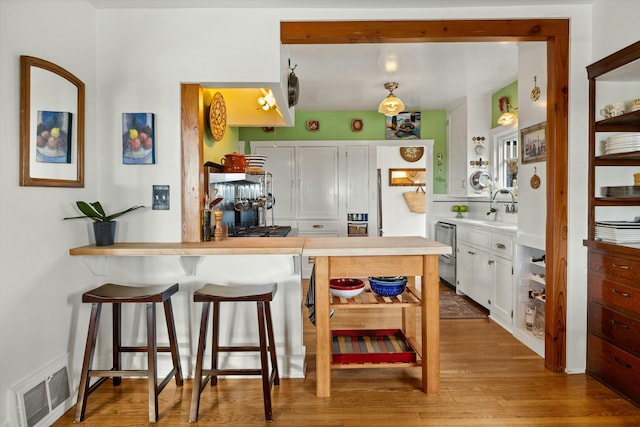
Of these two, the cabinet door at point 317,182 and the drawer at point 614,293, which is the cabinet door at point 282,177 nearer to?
the cabinet door at point 317,182

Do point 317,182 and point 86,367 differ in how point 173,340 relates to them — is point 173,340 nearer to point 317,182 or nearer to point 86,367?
point 86,367

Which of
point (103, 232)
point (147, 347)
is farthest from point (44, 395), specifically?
point (103, 232)

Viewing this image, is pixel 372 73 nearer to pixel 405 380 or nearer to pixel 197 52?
pixel 197 52

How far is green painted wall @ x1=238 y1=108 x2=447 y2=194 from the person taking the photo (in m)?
5.95

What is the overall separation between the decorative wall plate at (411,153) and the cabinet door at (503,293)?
10.7ft

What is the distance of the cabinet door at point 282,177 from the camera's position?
19.7 feet

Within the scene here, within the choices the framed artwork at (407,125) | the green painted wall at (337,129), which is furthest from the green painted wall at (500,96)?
the framed artwork at (407,125)

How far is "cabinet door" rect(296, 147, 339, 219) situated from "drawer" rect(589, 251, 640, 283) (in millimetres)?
3782

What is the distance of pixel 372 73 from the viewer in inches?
167

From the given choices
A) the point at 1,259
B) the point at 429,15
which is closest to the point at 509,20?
the point at 429,15

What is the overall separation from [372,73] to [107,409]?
3655 mm

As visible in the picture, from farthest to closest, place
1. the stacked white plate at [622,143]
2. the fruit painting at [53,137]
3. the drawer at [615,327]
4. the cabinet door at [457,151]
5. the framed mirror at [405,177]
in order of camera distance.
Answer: the framed mirror at [405,177] < the cabinet door at [457,151] < the stacked white plate at [622,143] < the drawer at [615,327] < the fruit painting at [53,137]

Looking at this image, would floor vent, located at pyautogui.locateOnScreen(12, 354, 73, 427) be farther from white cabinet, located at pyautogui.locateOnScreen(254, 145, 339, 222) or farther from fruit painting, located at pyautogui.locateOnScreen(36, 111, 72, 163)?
white cabinet, located at pyautogui.locateOnScreen(254, 145, 339, 222)

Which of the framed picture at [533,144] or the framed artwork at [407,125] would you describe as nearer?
the framed picture at [533,144]
